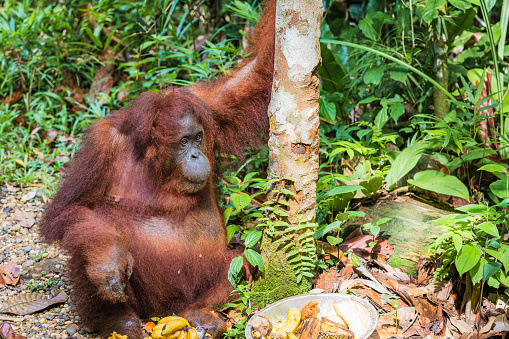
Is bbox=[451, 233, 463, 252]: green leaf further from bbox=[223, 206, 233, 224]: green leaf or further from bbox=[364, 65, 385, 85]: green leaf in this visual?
bbox=[364, 65, 385, 85]: green leaf

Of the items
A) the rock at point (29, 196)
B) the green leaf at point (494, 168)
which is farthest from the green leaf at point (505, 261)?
the rock at point (29, 196)

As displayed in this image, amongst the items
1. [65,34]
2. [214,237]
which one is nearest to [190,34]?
[65,34]

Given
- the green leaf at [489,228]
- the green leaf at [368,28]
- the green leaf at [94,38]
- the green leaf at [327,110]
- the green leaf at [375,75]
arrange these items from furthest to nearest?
the green leaf at [94,38] → the green leaf at [368,28] → the green leaf at [375,75] → the green leaf at [327,110] → the green leaf at [489,228]

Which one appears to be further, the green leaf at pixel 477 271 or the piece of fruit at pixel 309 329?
the green leaf at pixel 477 271

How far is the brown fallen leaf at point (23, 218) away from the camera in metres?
4.27

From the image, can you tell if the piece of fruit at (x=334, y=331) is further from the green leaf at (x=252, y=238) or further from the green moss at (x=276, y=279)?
the green leaf at (x=252, y=238)

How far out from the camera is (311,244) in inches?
116

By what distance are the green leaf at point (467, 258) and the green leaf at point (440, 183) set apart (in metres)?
0.61

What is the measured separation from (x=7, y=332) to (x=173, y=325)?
3.10ft

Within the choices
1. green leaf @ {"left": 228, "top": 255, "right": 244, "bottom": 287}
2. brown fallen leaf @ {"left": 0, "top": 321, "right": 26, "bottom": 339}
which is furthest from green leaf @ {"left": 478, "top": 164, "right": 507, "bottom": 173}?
brown fallen leaf @ {"left": 0, "top": 321, "right": 26, "bottom": 339}

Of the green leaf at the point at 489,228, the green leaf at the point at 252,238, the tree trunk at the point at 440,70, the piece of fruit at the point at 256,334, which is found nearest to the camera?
the piece of fruit at the point at 256,334

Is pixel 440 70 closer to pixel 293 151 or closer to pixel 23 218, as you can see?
pixel 293 151

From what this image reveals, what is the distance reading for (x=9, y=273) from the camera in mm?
3592

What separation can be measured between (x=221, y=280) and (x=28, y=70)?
3.82 metres
